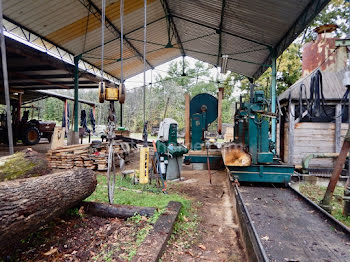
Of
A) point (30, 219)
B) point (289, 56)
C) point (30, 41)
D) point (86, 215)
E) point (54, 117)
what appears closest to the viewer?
point (30, 219)

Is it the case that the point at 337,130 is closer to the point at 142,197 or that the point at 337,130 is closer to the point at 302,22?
the point at 302,22

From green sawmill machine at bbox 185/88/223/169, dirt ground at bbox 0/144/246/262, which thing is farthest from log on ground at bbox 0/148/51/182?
green sawmill machine at bbox 185/88/223/169

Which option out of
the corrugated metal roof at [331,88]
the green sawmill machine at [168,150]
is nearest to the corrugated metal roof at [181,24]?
the corrugated metal roof at [331,88]

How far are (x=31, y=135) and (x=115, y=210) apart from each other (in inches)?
461

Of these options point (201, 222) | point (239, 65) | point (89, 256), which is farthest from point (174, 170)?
point (239, 65)

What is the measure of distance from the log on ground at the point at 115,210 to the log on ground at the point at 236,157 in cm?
273

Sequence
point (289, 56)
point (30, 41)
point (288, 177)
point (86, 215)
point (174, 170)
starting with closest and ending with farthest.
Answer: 1. point (86, 215)
2. point (288, 177)
3. point (174, 170)
4. point (30, 41)
5. point (289, 56)

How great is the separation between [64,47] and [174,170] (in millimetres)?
7454

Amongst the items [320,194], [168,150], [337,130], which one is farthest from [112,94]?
[337,130]

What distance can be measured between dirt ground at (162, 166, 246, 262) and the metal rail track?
0.78 ft

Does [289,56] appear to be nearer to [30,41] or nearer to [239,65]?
[239,65]

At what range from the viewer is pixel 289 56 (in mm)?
12695

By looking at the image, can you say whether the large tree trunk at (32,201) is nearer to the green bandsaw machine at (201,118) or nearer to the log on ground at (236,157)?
the log on ground at (236,157)

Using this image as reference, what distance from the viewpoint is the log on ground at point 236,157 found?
18.4 ft
